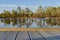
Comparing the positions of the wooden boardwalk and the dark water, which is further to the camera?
the dark water

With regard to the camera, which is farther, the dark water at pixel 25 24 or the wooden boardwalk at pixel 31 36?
the dark water at pixel 25 24

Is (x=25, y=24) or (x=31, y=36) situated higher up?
(x=31, y=36)

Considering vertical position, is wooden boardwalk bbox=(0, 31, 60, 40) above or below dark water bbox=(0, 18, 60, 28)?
above

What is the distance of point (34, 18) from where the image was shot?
388 inches

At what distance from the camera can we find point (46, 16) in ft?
33.8

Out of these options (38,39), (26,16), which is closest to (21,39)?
(38,39)

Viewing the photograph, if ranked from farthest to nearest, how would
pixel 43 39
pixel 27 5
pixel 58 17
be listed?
pixel 58 17, pixel 27 5, pixel 43 39

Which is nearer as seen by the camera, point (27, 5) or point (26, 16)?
point (27, 5)

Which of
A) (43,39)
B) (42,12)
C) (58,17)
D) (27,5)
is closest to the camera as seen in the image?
(43,39)

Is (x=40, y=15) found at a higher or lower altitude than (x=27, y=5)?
lower

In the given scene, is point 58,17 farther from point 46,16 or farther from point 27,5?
point 27,5

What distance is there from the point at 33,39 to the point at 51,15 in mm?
7943

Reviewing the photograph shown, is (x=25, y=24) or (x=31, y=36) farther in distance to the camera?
(x=25, y=24)

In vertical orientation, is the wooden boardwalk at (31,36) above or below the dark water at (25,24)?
above
